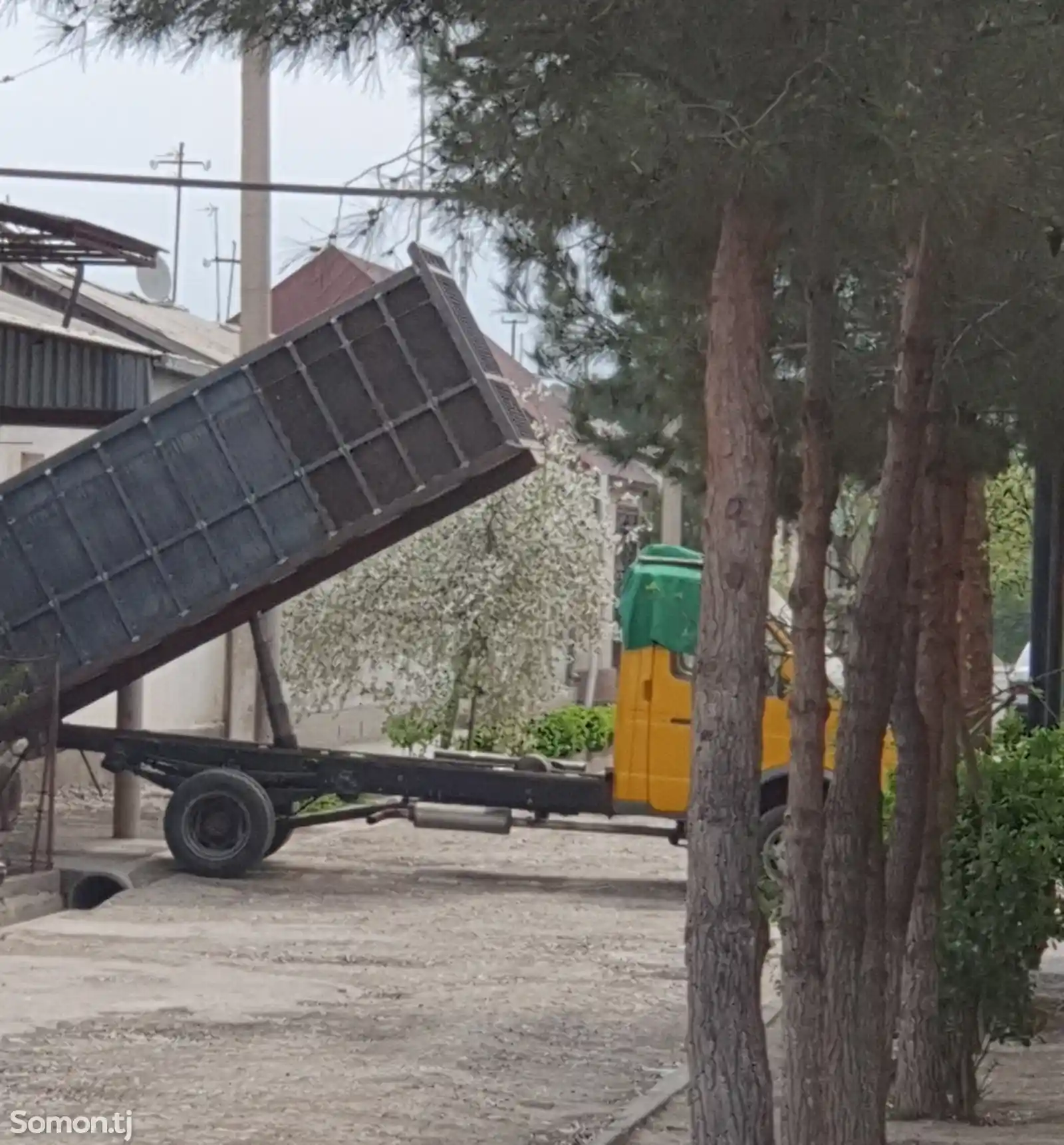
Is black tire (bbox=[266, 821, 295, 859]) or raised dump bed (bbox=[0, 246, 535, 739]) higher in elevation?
raised dump bed (bbox=[0, 246, 535, 739])

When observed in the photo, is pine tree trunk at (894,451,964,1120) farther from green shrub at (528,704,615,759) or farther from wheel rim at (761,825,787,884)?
green shrub at (528,704,615,759)

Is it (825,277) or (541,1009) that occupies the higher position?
(825,277)

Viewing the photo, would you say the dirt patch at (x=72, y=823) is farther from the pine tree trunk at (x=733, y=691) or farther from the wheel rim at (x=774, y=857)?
the pine tree trunk at (x=733, y=691)

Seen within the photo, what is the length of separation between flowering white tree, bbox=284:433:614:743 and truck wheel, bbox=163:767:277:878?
6.28 m

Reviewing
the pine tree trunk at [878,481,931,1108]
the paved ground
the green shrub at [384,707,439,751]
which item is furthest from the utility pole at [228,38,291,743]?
the pine tree trunk at [878,481,931,1108]

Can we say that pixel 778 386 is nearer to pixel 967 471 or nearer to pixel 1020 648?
pixel 967 471

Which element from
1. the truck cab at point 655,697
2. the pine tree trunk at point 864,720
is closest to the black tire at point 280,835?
the truck cab at point 655,697

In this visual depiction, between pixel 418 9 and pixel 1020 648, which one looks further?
pixel 1020 648

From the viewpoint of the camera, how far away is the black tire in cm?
1605

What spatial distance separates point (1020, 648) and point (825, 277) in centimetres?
3887

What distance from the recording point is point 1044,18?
547 cm

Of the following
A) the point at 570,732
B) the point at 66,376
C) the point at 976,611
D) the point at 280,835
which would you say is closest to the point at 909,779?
the point at 976,611

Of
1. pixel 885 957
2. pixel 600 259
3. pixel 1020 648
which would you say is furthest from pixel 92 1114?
pixel 1020 648

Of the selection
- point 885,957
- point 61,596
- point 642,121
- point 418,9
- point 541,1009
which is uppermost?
point 418,9
